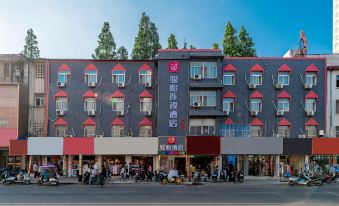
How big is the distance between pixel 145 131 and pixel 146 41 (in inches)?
677

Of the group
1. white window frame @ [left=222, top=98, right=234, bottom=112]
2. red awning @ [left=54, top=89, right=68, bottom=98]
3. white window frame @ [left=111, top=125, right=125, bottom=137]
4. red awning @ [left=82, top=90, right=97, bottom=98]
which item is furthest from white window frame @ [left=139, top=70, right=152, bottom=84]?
white window frame @ [left=222, top=98, right=234, bottom=112]

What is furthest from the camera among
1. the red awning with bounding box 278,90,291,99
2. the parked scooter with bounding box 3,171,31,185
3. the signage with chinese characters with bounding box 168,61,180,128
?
the red awning with bounding box 278,90,291,99

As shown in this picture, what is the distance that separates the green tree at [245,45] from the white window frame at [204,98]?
15.4 metres

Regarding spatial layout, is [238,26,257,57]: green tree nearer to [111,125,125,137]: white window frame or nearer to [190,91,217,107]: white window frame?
[190,91,217,107]: white window frame

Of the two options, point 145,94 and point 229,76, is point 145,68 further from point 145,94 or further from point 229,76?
point 229,76

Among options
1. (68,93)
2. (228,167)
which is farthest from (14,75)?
(228,167)

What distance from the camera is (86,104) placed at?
155 ft

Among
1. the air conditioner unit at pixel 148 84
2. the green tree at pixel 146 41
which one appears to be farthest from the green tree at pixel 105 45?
the air conditioner unit at pixel 148 84

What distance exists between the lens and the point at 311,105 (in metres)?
47.1

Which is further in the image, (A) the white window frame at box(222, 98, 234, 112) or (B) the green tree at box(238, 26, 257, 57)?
(B) the green tree at box(238, 26, 257, 57)

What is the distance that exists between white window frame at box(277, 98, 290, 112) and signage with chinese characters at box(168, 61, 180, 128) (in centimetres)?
1167

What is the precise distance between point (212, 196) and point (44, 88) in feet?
94.7

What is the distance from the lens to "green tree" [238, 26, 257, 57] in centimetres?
5900

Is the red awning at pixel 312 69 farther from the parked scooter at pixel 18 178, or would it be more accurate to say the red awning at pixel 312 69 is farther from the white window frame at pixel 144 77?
the parked scooter at pixel 18 178
